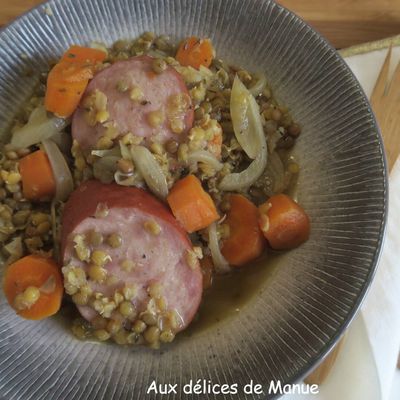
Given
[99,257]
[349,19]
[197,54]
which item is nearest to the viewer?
[99,257]

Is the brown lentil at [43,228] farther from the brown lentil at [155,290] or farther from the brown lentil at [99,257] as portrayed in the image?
the brown lentil at [155,290]


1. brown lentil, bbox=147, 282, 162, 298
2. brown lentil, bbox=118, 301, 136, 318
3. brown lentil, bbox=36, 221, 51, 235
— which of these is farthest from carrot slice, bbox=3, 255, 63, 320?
Result: brown lentil, bbox=147, 282, 162, 298

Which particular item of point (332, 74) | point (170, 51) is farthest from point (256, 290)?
point (170, 51)

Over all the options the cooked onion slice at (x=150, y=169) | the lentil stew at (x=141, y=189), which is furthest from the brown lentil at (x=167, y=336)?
the cooked onion slice at (x=150, y=169)

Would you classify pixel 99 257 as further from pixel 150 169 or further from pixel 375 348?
pixel 375 348

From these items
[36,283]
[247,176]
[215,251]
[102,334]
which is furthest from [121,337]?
[247,176]

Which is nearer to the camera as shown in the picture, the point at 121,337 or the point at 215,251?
the point at 121,337
